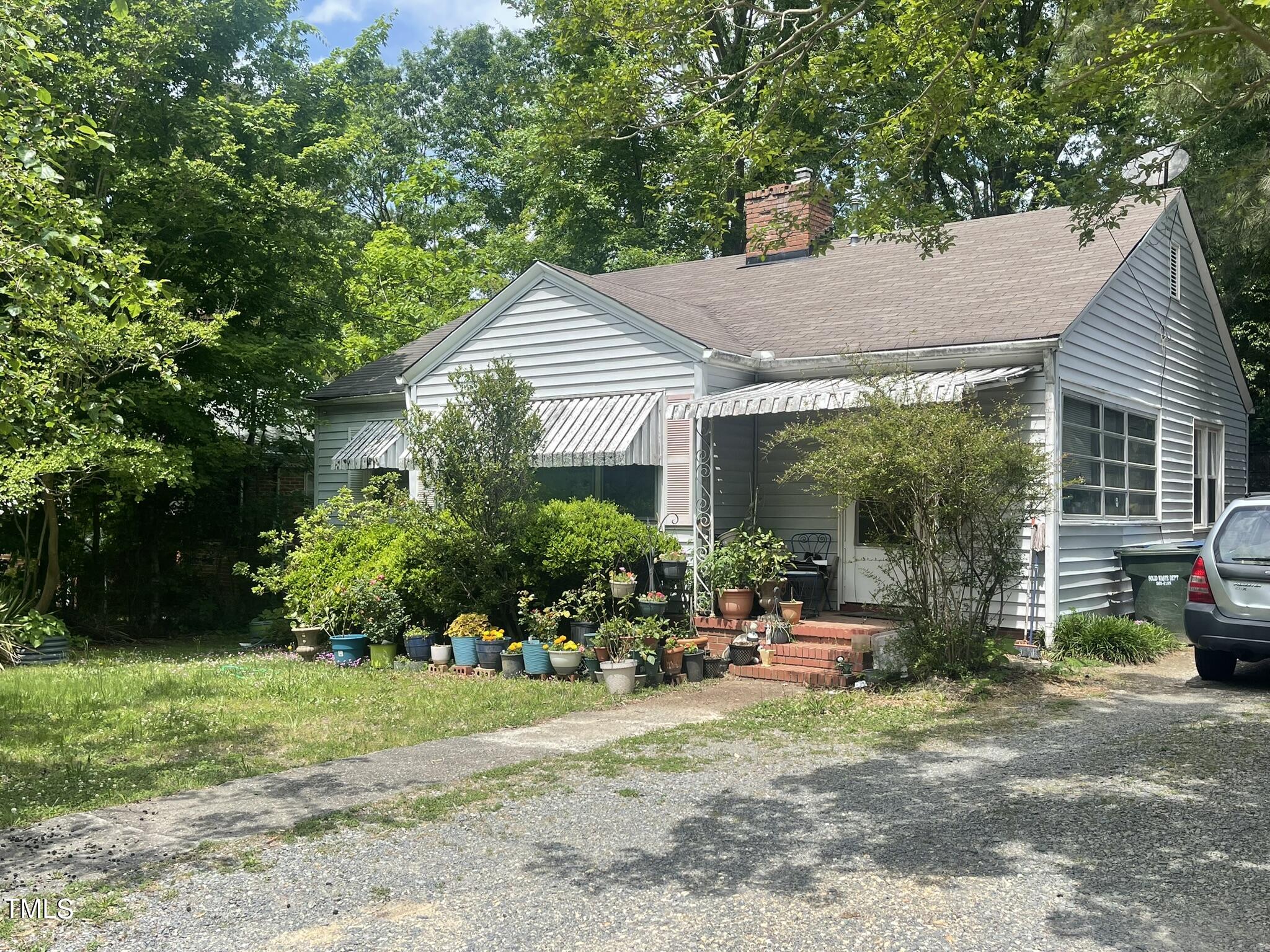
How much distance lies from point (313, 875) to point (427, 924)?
2.85 ft

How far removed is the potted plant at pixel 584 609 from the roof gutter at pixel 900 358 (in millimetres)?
3167

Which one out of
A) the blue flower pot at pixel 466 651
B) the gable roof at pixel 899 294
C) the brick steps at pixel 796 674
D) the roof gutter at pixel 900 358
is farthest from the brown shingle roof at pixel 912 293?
the blue flower pot at pixel 466 651

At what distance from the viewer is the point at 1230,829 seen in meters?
5.19

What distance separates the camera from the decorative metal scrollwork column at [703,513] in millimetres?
11969

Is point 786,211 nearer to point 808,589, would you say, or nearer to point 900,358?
point 900,358

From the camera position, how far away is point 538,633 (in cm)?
1106

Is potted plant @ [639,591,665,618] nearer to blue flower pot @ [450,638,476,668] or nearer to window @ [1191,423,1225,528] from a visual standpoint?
blue flower pot @ [450,638,476,668]

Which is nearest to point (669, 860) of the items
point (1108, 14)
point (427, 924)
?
point (427, 924)

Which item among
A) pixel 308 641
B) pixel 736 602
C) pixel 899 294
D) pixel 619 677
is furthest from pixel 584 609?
pixel 899 294

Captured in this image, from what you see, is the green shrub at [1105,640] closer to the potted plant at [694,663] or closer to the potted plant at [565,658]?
the potted plant at [694,663]

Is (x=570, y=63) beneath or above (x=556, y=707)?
above

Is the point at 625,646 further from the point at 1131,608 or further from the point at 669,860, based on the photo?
the point at 1131,608

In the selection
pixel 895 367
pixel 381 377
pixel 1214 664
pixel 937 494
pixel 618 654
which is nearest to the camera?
pixel 937 494

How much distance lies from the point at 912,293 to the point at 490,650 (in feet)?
25.3
